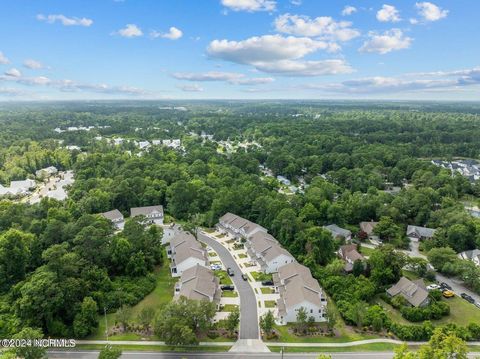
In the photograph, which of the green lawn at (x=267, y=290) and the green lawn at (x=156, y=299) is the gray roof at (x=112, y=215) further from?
the green lawn at (x=267, y=290)

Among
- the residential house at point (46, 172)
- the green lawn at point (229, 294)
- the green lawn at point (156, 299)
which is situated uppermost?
the residential house at point (46, 172)

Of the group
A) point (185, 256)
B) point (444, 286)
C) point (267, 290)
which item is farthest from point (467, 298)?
point (185, 256)

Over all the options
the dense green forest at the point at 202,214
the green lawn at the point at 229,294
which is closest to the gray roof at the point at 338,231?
the dense green forest at the point at 202,214

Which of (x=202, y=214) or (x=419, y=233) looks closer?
(x=419, y=233)

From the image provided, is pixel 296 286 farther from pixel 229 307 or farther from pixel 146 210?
pixel 146 210

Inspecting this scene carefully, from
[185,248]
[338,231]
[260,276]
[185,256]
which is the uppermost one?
[185,248]

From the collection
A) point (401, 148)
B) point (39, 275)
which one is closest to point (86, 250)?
point (39, 275)
